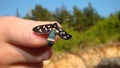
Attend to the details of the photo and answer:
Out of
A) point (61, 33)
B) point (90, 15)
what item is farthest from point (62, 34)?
point (90, 15)

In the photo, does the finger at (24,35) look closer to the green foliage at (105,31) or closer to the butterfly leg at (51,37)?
the butterfly leg at (51,37)

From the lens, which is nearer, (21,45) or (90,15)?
(21,45)

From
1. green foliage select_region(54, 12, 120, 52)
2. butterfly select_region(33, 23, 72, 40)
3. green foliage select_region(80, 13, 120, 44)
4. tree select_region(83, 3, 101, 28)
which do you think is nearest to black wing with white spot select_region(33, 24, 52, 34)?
butterfly select_region(33, 23, 72, 40)

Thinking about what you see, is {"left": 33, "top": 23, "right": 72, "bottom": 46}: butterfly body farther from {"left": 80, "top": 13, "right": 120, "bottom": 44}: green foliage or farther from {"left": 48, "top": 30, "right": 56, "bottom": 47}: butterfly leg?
{"left": 80, "top": 13, "right": 120, "bottom": 44}: green foliage

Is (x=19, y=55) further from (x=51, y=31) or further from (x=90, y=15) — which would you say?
(x=90, y=15)

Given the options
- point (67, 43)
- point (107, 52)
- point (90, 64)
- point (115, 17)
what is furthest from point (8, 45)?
point (115, 17)

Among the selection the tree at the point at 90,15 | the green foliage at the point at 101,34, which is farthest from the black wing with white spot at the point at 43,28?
the tree at the point at 90,15
